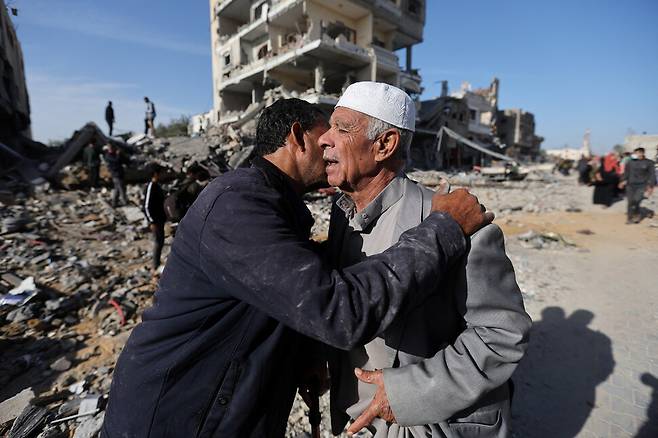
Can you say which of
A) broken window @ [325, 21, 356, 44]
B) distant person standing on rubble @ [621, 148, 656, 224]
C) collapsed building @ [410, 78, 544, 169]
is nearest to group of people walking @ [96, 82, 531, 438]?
distant person standing on rubble @ [621, 148, 656, 224]

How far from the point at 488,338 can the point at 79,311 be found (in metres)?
6.16

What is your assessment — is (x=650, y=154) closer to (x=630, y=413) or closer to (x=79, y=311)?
(x=630, y=413)

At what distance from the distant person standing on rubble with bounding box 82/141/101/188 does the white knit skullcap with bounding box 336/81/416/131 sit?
46.8 ft

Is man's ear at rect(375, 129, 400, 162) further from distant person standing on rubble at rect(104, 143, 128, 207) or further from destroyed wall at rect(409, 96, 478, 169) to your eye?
destroyed wall at rect(409, 96, 478, 169)

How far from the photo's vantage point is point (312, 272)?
40.9 inches

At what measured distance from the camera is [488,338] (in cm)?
124

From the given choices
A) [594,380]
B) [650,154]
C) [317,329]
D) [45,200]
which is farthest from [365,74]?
[317,329]

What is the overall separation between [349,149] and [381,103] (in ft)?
0.85

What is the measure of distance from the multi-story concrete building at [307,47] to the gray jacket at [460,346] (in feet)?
66.8

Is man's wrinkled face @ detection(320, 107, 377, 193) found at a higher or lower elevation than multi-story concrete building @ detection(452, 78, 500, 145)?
lower

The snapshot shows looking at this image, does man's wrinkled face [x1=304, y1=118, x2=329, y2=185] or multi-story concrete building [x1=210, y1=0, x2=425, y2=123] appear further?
multi-story concrete building [x1=210, y1=0, x2=425, y2=123]

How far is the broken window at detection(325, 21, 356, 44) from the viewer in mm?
22469

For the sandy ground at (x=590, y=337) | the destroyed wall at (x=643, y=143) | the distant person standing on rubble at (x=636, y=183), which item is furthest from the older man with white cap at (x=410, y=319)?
the destroyed wall at (x=643, y=143)

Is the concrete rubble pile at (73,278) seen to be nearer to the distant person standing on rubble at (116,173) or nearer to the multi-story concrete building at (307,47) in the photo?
the distant person standing on rubble at (116,173)
